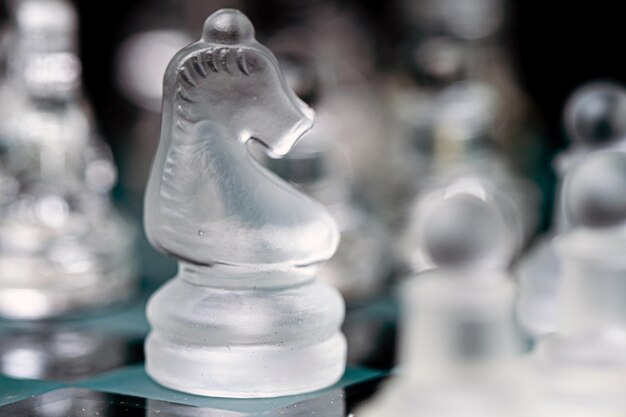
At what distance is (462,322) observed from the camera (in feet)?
4.19

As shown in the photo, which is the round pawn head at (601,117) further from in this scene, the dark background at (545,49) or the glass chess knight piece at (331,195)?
the dark background at (545,49)

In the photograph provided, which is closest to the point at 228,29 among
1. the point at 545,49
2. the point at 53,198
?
the point at 53,198

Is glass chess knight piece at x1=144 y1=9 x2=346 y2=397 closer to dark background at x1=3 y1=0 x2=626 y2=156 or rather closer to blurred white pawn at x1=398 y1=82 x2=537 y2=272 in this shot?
blurred white pawn at x1=398 y1=82 x2=537 y2=272

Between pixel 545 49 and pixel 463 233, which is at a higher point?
pixel 545 49

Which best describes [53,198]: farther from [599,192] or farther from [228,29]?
[599,192]

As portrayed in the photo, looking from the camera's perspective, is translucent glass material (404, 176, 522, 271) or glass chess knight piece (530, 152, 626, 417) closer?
translucent glass material (404, 176, 522, 271)

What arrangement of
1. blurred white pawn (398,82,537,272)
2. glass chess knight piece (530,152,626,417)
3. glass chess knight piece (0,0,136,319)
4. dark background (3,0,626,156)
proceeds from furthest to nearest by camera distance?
1. dark background (3,0,626,156)
2. blurred white pawn (398,82,537,272)
3. glass chess knight piece (0,0,136,319)
4. glass chess knight piece (530,152,626,417)

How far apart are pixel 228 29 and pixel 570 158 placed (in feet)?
2.12

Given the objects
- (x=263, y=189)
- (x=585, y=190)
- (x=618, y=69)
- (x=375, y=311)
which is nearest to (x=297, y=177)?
(x=375, y=311)

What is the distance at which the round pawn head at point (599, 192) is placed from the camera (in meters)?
1.39

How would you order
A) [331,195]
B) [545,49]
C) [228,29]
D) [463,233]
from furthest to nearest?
[545,49] → [331,195] → [228,29] → [463,233]

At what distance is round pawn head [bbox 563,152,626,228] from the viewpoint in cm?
139

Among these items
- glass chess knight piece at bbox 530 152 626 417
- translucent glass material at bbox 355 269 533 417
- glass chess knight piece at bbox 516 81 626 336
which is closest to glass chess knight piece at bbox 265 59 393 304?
glass chess knight piece at bbox 516 81 626 336

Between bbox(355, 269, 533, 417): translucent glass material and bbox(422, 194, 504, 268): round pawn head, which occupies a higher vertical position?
bbox(422, 194, 504, 268): round pawn head
